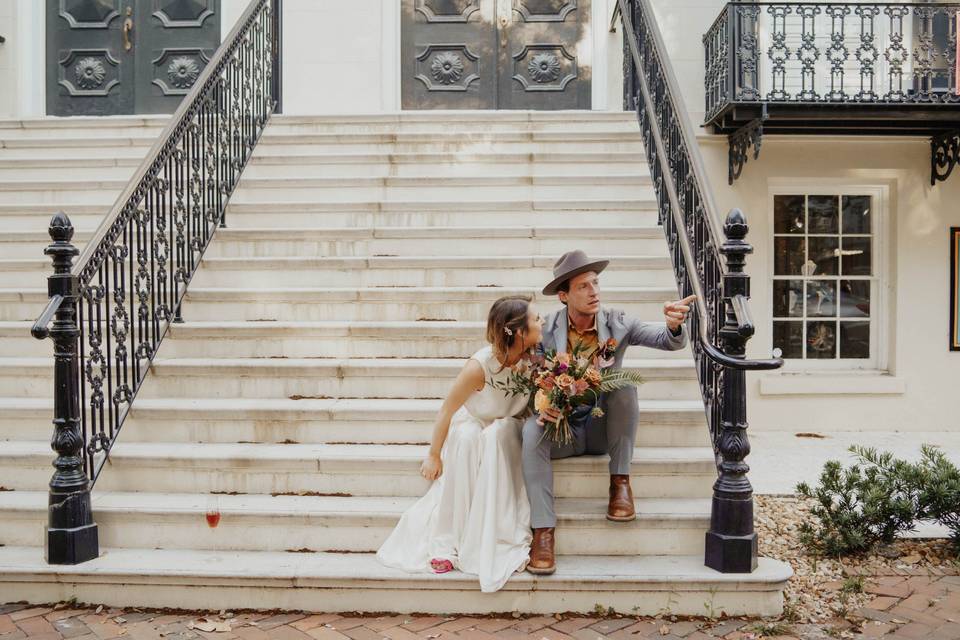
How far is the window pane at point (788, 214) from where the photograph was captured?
7.89 m

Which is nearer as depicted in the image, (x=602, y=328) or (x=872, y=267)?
(x=602, y=328)

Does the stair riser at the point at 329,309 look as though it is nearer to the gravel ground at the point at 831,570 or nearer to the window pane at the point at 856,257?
the gravel ground at the point at 831,570

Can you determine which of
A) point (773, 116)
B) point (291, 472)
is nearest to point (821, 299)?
point (773, 116)

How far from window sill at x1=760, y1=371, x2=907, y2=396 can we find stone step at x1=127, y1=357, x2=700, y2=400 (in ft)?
11.7

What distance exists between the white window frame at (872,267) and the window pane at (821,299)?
167mm

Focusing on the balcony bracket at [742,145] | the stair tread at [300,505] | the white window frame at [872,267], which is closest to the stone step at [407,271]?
the stair tread at [300,505]

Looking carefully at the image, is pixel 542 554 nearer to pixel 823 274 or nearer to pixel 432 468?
pixel 432 468

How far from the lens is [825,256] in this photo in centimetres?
793

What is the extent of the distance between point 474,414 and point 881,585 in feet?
6.79

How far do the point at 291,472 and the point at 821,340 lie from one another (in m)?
6.14

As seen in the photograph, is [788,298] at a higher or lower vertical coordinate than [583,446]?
higher

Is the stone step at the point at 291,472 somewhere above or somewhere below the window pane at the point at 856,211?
below

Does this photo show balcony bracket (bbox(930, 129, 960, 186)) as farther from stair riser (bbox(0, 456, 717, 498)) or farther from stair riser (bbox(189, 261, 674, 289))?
stair riser (bbox(0, 456, 717, 498))

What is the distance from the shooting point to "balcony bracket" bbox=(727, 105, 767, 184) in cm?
693
